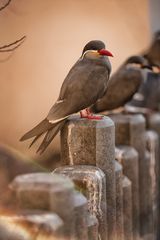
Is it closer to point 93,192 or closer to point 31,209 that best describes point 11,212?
point 31,209

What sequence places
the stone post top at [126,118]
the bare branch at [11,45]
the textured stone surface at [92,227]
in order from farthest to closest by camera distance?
the stone post top at [126,118] < the bare branch at [11,45] < the textured stone surface at [92,227]

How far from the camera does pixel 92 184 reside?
7.43 ft

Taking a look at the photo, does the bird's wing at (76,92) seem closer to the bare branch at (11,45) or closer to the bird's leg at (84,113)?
the bird's leg at (84,113)

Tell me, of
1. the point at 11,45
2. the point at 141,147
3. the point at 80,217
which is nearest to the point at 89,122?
the point at 11,45

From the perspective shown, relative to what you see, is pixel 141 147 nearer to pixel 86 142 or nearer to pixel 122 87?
pixel 122 87

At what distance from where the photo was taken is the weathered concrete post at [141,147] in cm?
331

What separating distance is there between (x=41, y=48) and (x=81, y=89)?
63cm

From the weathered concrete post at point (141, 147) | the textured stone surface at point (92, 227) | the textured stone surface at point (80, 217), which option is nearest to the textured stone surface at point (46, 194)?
the textured stone surface at point (80, 217)

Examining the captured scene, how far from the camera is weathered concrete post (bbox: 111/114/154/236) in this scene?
10.9 feet

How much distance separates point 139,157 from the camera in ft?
11.5

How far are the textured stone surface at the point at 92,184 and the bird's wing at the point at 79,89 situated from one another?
0.22 m

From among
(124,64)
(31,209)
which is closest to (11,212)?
(31,209)

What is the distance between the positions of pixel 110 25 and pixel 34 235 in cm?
241

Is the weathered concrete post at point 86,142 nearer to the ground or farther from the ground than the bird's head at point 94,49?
nearer to the ground
